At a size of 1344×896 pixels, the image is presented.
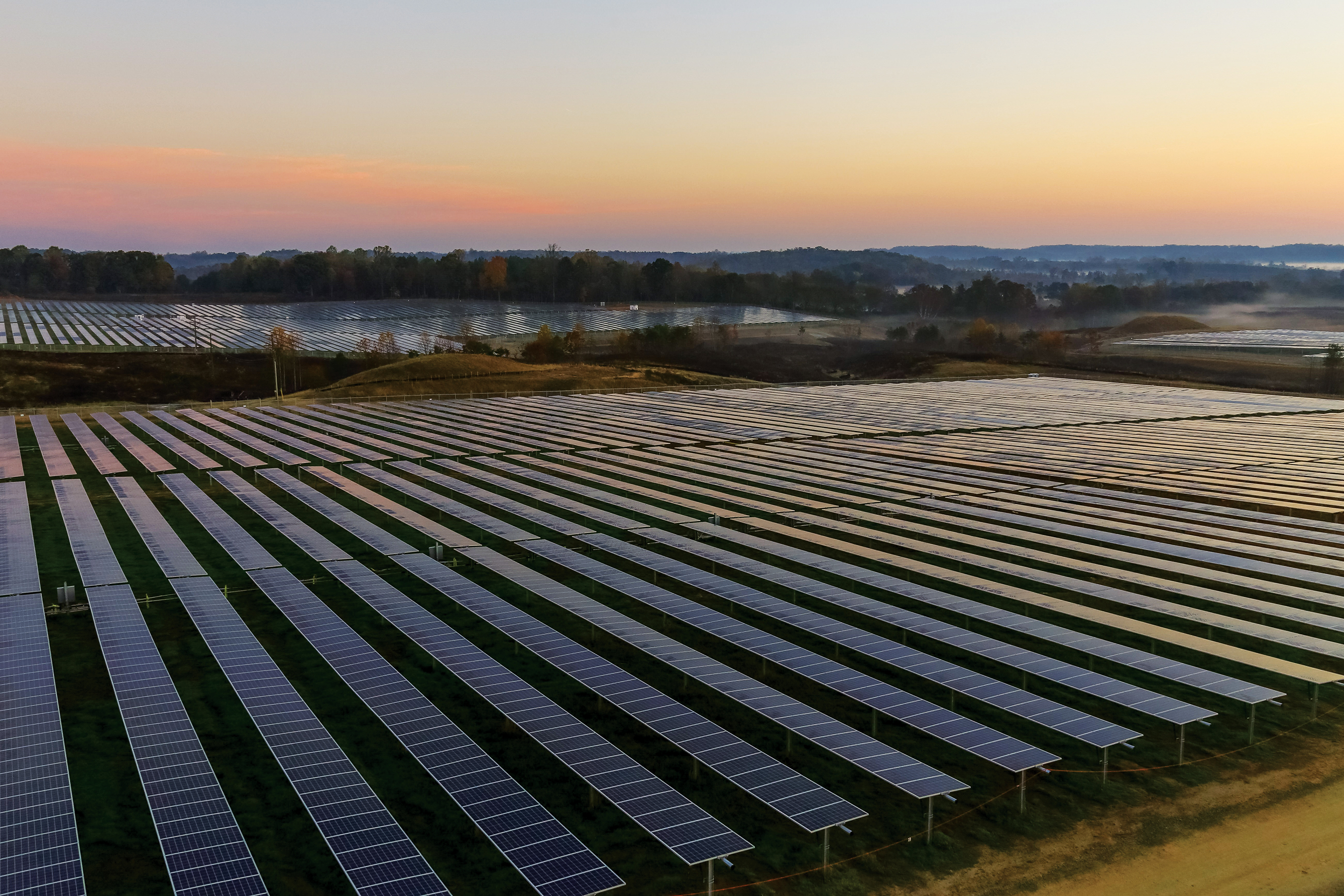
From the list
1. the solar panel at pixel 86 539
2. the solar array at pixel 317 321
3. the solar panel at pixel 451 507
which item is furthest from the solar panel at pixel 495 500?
the solar array at pixel 317 321

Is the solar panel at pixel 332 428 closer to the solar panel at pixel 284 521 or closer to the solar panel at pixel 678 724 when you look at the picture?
the solar panel at pixel 284 521

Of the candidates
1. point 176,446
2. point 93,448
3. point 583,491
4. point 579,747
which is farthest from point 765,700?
point 93,448

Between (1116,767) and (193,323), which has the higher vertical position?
(193,323)

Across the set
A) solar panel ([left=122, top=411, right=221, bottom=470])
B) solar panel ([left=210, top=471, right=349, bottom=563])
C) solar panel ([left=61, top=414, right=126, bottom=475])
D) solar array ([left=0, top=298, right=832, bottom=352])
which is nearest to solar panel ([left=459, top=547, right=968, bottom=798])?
solar panel ([left=210, top=471, right=349, bottom=563])

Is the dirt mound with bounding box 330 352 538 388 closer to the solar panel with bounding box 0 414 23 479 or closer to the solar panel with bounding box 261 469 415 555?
the solar panel with bounding box 0 414 23 479

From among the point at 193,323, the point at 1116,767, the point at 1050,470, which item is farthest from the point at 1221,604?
the point at 193,323

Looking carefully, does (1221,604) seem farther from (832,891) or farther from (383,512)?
(383,512)
